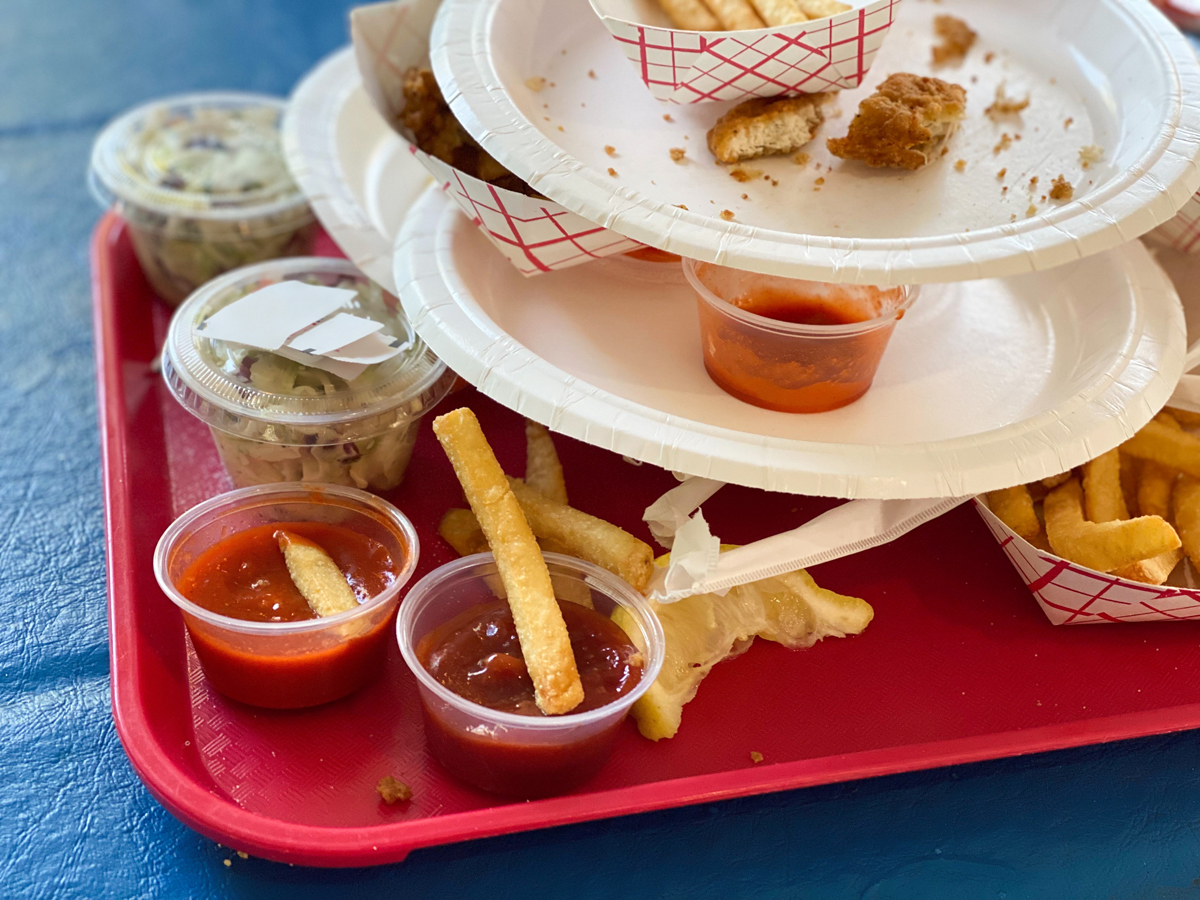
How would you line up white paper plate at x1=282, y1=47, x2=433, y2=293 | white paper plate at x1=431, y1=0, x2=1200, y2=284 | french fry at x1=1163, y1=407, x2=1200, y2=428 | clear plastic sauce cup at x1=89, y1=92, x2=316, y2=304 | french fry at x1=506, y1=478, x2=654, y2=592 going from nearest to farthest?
white paper plate at x1=431, y1=0, x2=1200, y2=284
french fry at x1=506, y1=478, x2=654, y2=592
french fry at x1=1163, y1=407, x2=1200, y2=428
white paper plate at x1=282, y1=47, x2=433, y2=293
clear plastic sauce cup at x1=89, y1=92, x2=316, y2=304

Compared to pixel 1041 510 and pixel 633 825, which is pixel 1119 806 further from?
pixel 633 825

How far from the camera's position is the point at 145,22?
4109 mm

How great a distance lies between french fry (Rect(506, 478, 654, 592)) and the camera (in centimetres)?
162

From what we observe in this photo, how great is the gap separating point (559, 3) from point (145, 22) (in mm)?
2817

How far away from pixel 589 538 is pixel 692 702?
295mm

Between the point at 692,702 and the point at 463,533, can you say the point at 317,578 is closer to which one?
the point at 463,533

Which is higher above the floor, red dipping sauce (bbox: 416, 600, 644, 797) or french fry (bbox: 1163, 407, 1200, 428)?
french fry (bbox: 1163, 407, 1200, 428)

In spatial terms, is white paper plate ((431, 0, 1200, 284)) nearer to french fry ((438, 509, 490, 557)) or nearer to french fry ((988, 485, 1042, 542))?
french fry ((988, 485, 1042, 542))

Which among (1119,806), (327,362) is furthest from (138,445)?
(1119,806)

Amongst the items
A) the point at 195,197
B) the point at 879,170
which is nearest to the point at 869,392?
the point at 879,170

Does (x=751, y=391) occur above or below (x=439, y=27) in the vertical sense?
below

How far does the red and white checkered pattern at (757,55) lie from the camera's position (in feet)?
5.34

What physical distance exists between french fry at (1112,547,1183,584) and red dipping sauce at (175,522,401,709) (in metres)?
Result: 1.14

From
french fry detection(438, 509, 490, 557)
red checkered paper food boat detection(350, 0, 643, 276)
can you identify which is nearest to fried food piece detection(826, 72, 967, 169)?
red checkered paper food boat detection(350, 0, 643, 276)
